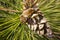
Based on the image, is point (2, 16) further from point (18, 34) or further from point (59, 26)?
point (59, 26)

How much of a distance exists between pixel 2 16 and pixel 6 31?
0.07m

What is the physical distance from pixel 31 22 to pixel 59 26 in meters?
0.13

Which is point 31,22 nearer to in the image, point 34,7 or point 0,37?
point 34,7

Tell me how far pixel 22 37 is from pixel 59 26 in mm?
162

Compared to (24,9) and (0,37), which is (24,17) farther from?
(0,37)

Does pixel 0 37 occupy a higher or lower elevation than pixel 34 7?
lower

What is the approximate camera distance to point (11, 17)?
646mm

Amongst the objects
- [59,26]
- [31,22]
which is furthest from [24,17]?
[59,26]

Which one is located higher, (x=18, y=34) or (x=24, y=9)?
(x=24, y=9)

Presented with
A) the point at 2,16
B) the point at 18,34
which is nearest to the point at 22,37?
the point at 18,34

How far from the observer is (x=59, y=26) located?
0.66 m

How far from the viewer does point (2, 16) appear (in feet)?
2.17

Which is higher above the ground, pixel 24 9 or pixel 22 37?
pixel 24 9

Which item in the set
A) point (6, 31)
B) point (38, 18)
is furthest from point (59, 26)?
point (6, 31)
